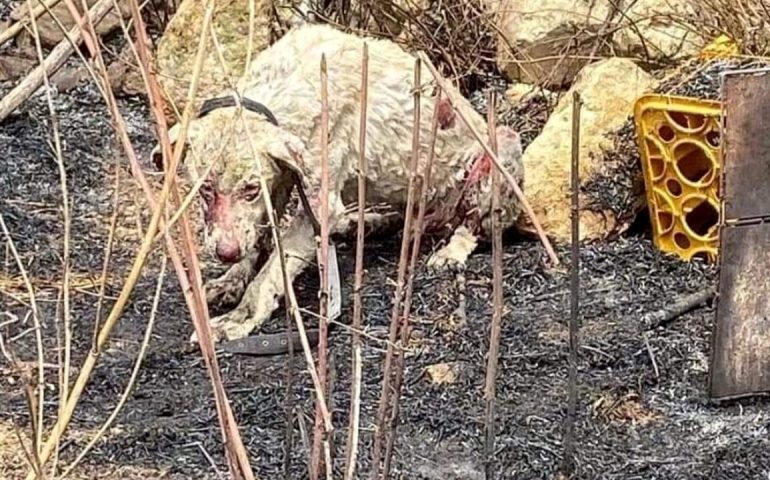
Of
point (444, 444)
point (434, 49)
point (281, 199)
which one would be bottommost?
point (444, 444)

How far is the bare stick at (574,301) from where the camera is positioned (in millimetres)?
2721

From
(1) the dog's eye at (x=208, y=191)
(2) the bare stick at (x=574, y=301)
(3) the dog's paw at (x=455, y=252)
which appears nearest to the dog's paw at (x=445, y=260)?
(3) the dog's paw at (x=455, y=252)

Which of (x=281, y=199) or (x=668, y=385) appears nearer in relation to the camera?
(x=668, y=385)

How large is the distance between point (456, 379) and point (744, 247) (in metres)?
0.93

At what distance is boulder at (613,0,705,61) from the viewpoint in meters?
6.19

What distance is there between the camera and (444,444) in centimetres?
384

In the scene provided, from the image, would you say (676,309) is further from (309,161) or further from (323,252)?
(323,252)

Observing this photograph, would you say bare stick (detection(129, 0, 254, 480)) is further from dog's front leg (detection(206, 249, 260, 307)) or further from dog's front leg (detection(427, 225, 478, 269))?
dog's front leg (detection(427, 225, 478, 269))

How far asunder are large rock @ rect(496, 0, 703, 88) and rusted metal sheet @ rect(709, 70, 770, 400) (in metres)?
2.02

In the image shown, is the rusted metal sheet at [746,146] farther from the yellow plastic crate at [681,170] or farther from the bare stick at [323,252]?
the bare stick at [323,252]

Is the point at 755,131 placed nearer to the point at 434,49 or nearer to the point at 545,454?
the point at 545,454

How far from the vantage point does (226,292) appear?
502 centimetres

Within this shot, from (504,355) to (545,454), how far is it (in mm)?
739

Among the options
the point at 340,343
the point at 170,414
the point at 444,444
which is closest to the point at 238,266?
the point at 340,343
